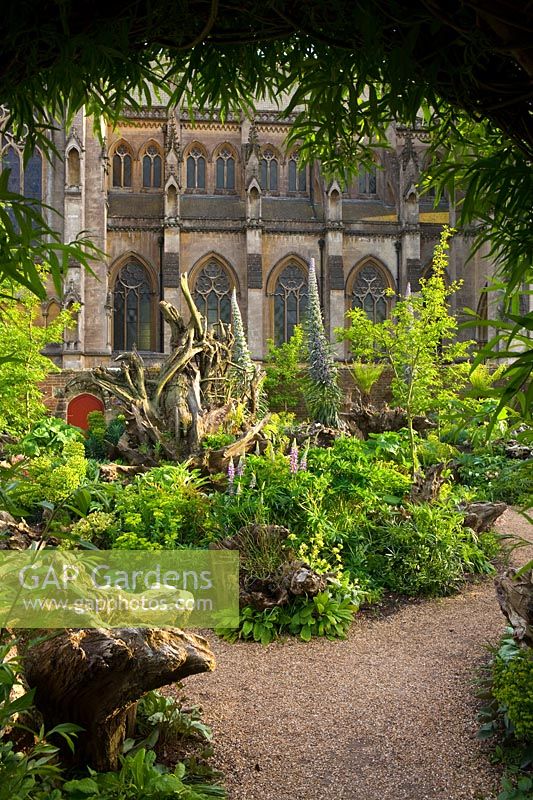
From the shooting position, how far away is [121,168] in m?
27.6

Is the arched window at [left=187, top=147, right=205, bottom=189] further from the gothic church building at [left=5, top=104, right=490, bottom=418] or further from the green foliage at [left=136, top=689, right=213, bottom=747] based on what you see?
the green foliage at [left=136, top=689, right=213, bottom=747]

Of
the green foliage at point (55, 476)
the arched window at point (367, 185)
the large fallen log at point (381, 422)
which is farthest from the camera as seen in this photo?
the arched window at point (367, 185)

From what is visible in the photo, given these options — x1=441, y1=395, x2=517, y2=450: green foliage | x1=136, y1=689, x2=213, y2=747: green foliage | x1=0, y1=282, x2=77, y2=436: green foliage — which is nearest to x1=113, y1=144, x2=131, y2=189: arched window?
x1=0, y1=282, x2=77, y2=436: green foliage

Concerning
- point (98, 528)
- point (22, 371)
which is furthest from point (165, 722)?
point (22, 371)

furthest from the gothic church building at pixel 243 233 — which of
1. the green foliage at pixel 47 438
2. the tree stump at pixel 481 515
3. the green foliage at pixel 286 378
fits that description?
the tree stump at pixel 481 515

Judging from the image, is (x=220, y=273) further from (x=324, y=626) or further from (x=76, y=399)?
(x=324, y=626)

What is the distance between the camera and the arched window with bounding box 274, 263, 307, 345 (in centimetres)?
2694

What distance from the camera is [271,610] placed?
18.8 ft

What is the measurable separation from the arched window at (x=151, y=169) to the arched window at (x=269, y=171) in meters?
4.44

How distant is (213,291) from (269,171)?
622 cm

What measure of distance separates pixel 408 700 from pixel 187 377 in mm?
7125

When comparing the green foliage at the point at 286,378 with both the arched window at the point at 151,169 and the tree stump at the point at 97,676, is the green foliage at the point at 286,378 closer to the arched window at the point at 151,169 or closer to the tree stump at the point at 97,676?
the arched window at the point at 151,169

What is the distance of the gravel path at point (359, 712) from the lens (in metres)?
3.33

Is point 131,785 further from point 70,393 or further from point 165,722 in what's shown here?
point 70,393
